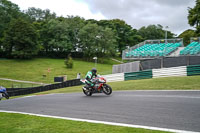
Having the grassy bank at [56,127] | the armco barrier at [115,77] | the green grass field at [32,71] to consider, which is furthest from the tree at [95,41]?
the grassy bank at [56,127]

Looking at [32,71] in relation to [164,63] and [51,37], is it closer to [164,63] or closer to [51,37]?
[51,37]

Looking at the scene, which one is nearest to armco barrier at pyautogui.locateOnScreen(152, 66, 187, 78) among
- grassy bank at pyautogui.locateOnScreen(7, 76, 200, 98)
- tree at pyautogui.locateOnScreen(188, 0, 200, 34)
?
grassy bank at pyautogui.locateOnScreen(7, 76, 200, 98)

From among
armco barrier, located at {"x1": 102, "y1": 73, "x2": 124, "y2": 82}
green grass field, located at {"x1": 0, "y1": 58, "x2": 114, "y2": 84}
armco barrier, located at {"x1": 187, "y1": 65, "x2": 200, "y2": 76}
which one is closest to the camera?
armco barrier, located at {"x1": 187, "y1": 65, "x2": 200, "y2": 76}

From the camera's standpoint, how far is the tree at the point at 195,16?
36.2 meters

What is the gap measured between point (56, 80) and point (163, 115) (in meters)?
31.2

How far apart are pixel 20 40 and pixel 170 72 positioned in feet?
171

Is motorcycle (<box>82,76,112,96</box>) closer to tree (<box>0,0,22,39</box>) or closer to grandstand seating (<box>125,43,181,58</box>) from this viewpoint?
grandstand seating (<box>125,43,181,58</box>)

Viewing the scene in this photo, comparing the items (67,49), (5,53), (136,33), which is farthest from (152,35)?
(5,53)

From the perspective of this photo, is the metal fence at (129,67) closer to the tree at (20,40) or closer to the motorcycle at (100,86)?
the motorcycle at (100,86)

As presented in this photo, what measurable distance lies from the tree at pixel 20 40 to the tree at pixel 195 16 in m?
46.1

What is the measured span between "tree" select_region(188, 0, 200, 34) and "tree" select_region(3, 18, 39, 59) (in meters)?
46.1

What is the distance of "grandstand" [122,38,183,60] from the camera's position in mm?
29059

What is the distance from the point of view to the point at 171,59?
73.4ft

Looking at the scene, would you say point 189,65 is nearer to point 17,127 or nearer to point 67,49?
point 17,127
